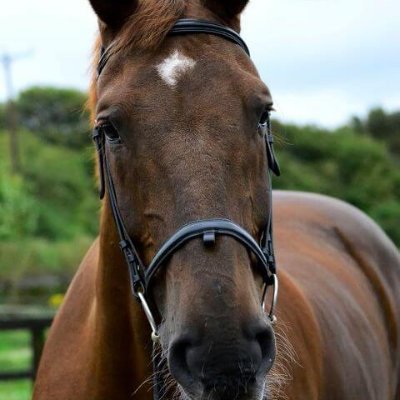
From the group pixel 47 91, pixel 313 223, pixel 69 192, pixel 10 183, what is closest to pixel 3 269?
pixel 10 183

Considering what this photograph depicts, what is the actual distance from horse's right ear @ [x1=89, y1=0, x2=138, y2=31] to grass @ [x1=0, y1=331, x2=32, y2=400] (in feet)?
24.5

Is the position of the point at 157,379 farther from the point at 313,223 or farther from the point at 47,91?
the point at 47,91

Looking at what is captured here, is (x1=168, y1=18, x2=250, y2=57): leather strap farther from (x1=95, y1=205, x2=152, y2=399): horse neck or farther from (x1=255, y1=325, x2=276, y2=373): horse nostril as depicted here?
(x1=255, y1=325, x2=276, y2=373): horse nostril

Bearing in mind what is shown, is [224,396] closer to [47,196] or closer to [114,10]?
[114,10]

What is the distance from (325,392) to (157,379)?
1245mm

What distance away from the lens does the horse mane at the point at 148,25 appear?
2.96m

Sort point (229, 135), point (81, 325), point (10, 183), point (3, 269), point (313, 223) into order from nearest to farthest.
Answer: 1. point (229, 135)
2. point (81, 325)
3. point (313, 223)
4. point (3, 269)
5. point (10, 183)

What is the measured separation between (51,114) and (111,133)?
160 ft

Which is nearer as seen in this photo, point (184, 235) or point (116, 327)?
point (184, 235)

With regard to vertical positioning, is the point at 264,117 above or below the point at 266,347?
above

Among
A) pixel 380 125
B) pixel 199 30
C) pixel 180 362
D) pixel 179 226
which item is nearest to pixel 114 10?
pixel 199 30

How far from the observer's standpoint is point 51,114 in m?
50.9

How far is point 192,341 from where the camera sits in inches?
98.2

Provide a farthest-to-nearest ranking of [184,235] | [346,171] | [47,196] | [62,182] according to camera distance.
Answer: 1. [346,171]
2. [47,196]
3. [62,182]
4. [184,235]
